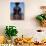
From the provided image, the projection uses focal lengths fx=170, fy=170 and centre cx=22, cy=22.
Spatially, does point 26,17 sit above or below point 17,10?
below

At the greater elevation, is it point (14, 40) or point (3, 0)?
point (3, 0)

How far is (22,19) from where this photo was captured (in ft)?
9.47

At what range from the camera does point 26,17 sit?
289cm

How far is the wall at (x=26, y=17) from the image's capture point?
288 cm

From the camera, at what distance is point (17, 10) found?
2.89 metres

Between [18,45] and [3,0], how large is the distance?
800 mm

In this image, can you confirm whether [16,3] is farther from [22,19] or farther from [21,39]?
[21,39]

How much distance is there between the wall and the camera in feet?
9.44

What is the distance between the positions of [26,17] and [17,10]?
0.19 m

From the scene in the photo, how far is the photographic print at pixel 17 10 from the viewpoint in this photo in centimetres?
288

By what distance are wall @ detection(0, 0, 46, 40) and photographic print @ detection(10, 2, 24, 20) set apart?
51 mm

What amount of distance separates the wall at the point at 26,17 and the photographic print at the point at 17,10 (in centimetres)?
5

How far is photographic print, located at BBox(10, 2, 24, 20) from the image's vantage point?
2.88m

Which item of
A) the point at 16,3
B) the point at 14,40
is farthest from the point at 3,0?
the point at 14,40
